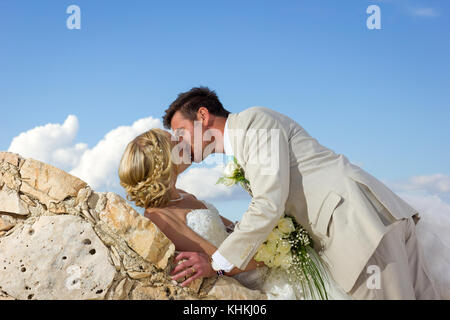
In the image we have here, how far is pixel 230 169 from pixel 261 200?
0.76 m

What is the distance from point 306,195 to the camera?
367 cm

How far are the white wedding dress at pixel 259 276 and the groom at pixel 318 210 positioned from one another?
0.79 ft

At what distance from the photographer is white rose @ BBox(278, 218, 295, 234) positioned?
3.72m

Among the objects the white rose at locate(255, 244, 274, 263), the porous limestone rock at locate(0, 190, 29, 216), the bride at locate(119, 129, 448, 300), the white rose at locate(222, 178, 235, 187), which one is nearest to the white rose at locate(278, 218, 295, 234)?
the white rose at locate(255, 244, 274, 263)

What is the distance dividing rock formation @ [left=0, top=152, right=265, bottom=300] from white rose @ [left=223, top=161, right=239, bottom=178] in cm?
93

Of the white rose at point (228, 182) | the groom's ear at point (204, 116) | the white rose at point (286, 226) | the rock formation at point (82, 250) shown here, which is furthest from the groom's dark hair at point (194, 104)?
the white rose at point (286, 226)

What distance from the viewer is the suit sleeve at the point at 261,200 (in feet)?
11.3

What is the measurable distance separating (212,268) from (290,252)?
2.33 feet

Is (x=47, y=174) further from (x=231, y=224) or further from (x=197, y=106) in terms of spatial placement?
(x=231, y=224)

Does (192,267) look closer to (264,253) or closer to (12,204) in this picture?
(264,253)

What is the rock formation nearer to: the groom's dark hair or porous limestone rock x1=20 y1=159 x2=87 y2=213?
porous limestone rock x1=20 y1=159 x2=87 y2=213

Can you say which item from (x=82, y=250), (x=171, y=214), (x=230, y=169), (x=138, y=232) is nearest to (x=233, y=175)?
(x=230, y=169)
